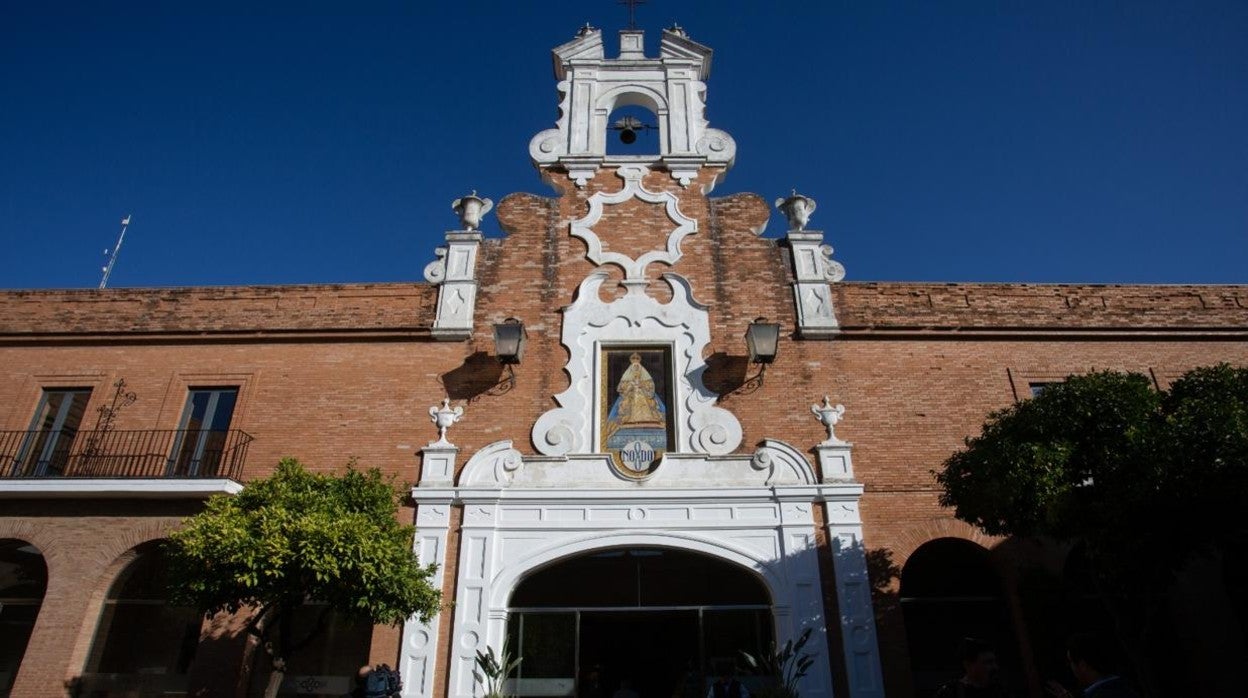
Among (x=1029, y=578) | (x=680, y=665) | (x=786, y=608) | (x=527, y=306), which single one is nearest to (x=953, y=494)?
(x=1029, y=578)

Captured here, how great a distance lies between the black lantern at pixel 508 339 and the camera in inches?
443

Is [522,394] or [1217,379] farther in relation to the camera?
[522,394]

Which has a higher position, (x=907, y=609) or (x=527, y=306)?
(x=527, y=306)

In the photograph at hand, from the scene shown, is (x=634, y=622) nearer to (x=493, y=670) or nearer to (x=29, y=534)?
(x=493, y=670)

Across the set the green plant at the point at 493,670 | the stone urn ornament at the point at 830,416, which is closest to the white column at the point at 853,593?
the stone urn ornament at the point at 830,416

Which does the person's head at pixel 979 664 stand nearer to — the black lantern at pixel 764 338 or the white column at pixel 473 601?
the white column at pixel 473 601

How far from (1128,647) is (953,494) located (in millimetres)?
2186

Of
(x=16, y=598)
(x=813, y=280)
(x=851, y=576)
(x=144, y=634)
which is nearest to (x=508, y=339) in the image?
(x=813, y=280)

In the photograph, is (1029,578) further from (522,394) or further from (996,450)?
(522,394)

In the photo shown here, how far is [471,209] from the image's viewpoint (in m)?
13.1

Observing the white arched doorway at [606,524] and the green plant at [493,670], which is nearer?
the green plant at [493,670]

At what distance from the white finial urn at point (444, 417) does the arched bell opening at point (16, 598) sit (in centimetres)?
586

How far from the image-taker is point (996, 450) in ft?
27.6

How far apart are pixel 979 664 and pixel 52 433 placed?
1294 centimetres
